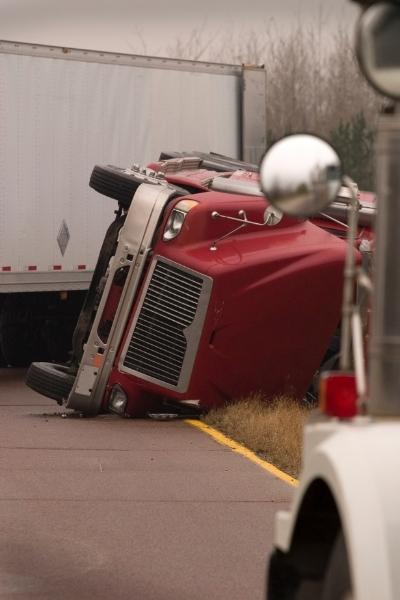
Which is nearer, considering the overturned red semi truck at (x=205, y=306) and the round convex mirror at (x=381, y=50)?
the round convex mirror at (x=381, y=50)

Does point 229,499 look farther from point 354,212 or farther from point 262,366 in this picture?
point 354,212

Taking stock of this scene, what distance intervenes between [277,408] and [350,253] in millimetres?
9899

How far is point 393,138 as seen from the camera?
4453 millimetres

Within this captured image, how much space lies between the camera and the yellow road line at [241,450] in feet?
38.4

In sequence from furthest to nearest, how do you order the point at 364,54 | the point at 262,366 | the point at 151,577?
1. the point at 262,366
2. the point at 151,577
3. the point at 364,54

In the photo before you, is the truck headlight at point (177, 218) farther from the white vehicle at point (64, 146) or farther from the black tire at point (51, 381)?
the white vehicle at point (64, 146)

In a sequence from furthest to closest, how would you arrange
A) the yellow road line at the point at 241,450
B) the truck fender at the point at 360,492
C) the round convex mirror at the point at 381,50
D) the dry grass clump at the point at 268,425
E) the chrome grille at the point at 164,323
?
1. the chrome grille at the point at 164,323
2. the dry grass clump at the point at 268,425
3. the yellow road line at the point at 241,450
4. the round convex mirror at the point at 381,50
5. the truck fender at the point at 360,492

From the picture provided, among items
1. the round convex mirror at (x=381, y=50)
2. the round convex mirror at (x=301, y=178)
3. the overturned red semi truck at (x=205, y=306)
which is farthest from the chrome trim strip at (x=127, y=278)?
the round convex mirror at (x=381, y=50)

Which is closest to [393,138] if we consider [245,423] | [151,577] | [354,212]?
[354,212]

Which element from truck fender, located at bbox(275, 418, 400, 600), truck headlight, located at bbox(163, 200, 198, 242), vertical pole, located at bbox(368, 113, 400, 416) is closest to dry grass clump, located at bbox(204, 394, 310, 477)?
truck headlight, located at bbox(163, 200, 198, 242)

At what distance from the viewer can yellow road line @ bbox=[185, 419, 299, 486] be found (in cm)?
1171

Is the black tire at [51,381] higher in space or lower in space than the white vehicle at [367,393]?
lower

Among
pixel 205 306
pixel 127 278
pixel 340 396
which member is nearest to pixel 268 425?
pixel 205 306

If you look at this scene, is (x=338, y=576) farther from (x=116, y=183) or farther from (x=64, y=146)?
(x=64, y=146)
